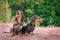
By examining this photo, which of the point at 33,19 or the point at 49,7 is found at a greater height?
the point at 33,19

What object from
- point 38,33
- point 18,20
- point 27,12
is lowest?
point 27,12

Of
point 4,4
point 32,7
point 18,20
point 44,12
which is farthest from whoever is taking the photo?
point 32,7

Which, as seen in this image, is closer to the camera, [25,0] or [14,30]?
[14,30]

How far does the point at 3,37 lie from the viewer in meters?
9.20

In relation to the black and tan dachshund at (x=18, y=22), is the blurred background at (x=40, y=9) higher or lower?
lower

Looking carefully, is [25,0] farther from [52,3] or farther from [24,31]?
[24,31]

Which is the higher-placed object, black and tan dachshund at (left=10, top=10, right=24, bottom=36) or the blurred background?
black and tan dachshund at (left=10, top=10, right=24, bottom=36)

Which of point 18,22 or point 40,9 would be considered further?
point 40,9

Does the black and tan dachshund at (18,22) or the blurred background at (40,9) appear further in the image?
the blurred background at (40,9)

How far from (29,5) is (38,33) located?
17213 millimetres

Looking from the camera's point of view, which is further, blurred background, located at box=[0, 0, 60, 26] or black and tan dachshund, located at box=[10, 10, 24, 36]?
blurred background, located at box=[0, 0, 60, 26]

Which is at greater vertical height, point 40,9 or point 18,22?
point 18,22

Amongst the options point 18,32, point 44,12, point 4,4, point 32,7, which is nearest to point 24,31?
point 18,32

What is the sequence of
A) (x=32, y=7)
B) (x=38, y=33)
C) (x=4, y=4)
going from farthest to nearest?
1. (x=32, y=7)
2. (x=4, y=4)
3. (x=38, y=33)
